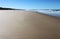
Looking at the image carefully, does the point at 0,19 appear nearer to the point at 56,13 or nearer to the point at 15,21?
the point at 15,21

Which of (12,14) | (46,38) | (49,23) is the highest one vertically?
(12,14)

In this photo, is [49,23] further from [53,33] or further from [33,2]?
[33,2]

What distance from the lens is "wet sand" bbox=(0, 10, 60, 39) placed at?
93 cm

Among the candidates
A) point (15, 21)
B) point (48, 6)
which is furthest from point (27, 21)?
point (48, 6)

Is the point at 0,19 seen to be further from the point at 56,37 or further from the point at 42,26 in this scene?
the point at 56,37

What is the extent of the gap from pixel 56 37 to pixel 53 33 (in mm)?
43

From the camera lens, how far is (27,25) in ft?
3.09

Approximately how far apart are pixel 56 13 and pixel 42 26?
0.51 ft

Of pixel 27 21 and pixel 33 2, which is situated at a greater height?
pixel 33 2

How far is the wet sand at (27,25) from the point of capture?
3.05ft

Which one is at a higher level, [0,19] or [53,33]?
[0,19]

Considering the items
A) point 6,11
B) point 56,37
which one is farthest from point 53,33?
point 6,11

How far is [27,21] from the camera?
0.94 metres

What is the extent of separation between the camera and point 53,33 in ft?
3.08
